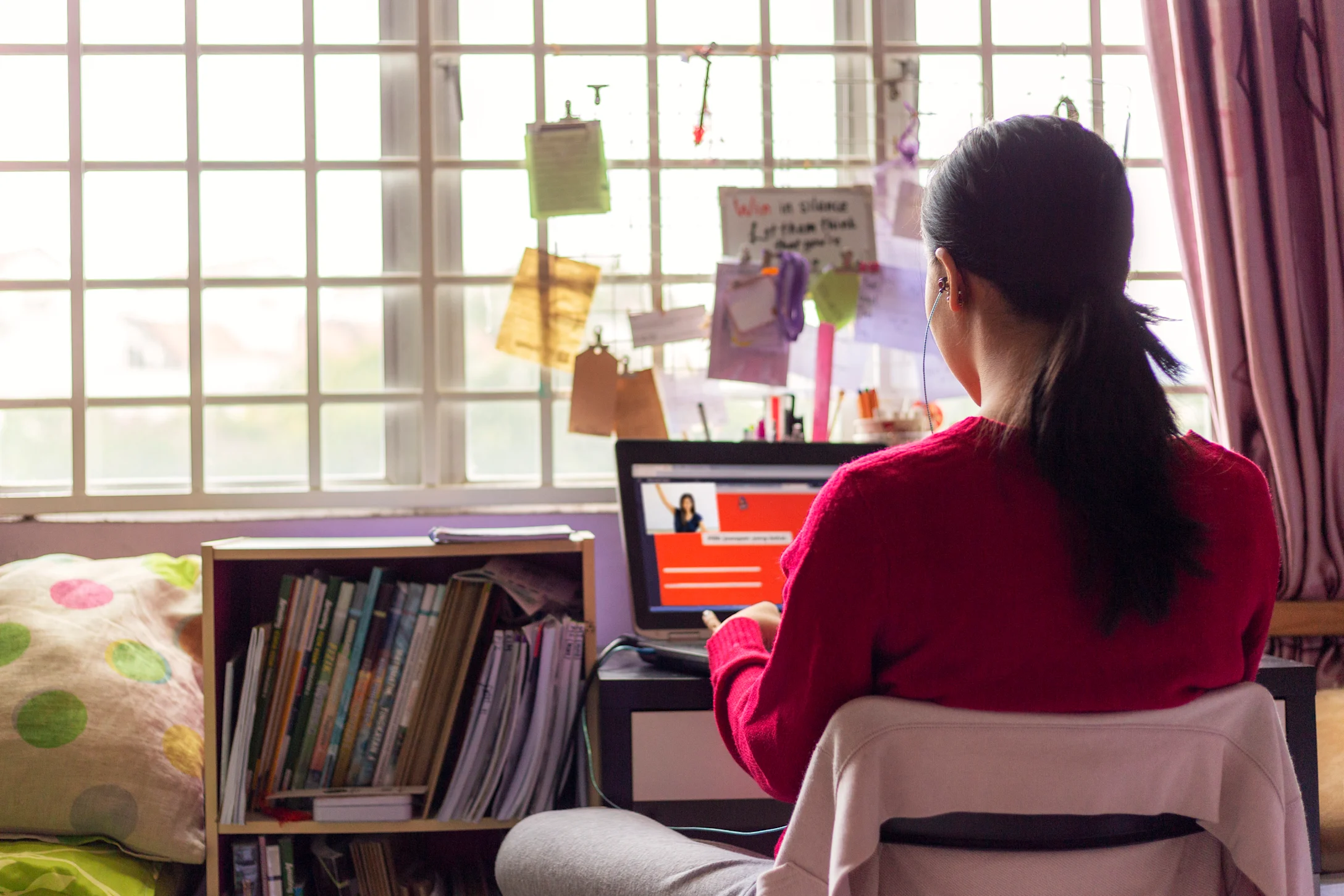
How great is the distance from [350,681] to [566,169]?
1.07 m

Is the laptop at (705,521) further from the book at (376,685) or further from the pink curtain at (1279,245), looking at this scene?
the pink curtain at (1279,245)

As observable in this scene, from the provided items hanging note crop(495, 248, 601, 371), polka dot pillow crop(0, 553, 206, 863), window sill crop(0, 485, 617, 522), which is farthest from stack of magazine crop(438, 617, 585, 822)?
hanging note crop(495, 248, 601, 371)

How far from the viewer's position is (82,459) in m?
2.00

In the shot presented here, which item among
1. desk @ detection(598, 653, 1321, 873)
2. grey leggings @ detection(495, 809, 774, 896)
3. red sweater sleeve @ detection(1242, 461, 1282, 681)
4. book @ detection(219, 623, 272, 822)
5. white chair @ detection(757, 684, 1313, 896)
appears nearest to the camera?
white chair @ detection(757, 684, 1313, 896)

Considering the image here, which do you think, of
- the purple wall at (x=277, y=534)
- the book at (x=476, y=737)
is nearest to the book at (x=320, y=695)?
the book at (x=476, y=737)

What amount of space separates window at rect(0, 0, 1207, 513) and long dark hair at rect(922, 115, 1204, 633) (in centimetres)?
123

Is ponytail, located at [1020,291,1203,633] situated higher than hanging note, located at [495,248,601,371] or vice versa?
hanging note, located at [495,248,601,371]

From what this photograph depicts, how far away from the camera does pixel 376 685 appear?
5.02 feet

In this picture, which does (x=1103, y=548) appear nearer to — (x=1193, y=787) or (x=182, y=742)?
(x=1193, y=787)

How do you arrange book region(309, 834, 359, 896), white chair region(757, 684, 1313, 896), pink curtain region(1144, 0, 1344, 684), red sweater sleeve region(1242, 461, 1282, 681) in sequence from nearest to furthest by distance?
white chair region(757, 684, 1313, 896) → red sweater sleeve region(1242, 461, 1282, 681) → book region(309, 834, 359, 896) → pink curtain region(1144, 0, 1344, 684)

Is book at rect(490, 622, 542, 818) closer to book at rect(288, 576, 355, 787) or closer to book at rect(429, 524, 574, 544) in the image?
book at rect(429, 524, 574, 544)

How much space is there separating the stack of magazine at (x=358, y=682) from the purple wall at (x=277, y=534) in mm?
427

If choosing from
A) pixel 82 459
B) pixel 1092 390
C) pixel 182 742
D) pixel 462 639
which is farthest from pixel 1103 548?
pixel 82 459

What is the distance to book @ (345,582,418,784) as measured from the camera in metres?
1.53
